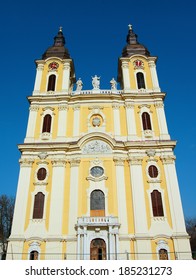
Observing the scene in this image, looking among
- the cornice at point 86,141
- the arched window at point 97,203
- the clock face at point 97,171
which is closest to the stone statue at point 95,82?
→ the cornice at point 86,141

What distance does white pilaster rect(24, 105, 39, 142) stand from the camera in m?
23.4

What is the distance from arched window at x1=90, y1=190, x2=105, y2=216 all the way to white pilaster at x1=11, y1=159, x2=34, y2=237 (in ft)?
17.6

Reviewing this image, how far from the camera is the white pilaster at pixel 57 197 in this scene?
1925cm

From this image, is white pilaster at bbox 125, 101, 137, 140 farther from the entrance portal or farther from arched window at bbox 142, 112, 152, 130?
the entrance portal

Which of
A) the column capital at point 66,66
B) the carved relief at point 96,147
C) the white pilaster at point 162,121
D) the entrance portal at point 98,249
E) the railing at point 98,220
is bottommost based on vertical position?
the entrance portal at point 98,249

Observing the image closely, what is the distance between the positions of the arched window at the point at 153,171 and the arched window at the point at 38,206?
30.3 feet

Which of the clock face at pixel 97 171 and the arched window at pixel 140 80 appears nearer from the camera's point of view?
the clock face at pixel 97 171

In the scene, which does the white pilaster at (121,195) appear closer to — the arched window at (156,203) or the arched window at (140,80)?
the arched window at (156,203)

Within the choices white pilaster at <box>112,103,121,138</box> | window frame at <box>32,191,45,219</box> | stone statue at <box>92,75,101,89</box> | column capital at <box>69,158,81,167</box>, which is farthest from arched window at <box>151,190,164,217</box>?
stone statue at <box>92,75,101,89</box>

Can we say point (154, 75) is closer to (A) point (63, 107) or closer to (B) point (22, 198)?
(A) point (63, 107)

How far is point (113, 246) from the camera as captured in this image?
59.7ft

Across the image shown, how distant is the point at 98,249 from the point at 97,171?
20.5 feet

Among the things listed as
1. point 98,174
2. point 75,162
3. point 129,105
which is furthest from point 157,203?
point 129,105
